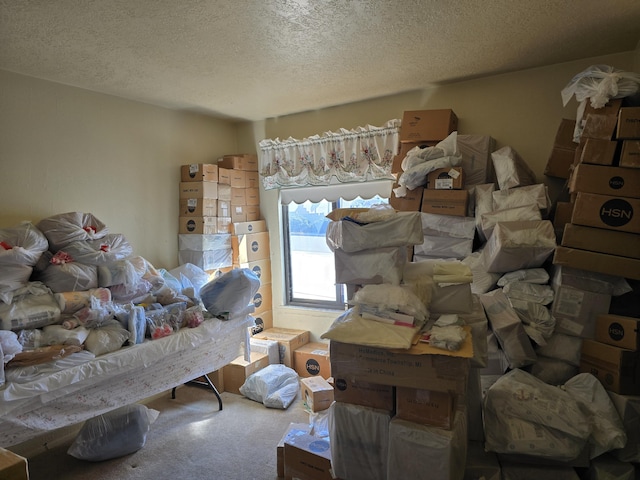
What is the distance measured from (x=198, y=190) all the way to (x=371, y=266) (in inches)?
84.6

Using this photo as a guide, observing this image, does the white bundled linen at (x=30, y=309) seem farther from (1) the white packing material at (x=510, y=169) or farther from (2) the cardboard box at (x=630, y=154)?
(2) the cardboard box at (x=630, y=154)

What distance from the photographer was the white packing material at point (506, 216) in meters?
2.41

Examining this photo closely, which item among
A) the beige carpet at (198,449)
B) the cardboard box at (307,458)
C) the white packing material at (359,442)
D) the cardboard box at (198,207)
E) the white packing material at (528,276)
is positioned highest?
the cardboard box at (198,207)

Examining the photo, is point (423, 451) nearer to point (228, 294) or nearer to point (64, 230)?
point (228, 294)

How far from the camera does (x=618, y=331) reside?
204 centimetres

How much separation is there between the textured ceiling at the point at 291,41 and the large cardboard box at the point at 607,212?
97cm

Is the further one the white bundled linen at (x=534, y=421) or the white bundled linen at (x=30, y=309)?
the white bundled linen at (x=30, y=309)

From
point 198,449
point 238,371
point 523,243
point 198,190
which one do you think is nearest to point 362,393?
point 523,243

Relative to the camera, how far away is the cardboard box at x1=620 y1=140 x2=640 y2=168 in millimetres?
2014

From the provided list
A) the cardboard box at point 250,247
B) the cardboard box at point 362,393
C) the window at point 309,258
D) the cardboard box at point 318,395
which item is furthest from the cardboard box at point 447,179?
the cardboard box at point 250,247

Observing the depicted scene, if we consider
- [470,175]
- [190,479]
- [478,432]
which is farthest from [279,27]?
[190,479]

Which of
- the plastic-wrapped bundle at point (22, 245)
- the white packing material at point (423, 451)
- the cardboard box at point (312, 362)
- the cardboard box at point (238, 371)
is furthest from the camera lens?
the cardboard box at point (312, 362)

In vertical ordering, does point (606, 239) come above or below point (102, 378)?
above

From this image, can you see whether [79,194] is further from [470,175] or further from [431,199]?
[470,175]
